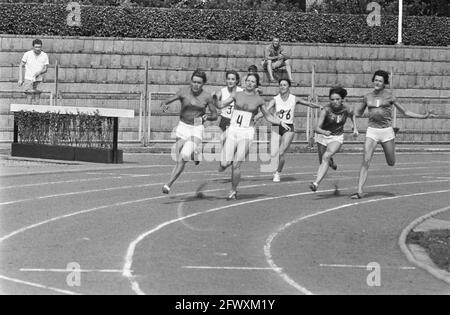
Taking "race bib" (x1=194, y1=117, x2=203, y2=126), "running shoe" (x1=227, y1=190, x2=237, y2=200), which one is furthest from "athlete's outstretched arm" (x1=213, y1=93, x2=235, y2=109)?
"running shoe" (x1=227, y1=190, x2=237, y2=200)

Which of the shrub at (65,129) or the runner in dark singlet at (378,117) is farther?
the shrub at (65,129)

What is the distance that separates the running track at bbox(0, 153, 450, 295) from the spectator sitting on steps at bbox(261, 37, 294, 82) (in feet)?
26.3

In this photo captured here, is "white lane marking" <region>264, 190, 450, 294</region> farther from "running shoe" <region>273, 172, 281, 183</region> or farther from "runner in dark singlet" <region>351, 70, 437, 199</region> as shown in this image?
Answer: "running shoe" <region>273, 172, 281, 183</region>

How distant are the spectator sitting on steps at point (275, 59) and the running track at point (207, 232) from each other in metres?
8.01

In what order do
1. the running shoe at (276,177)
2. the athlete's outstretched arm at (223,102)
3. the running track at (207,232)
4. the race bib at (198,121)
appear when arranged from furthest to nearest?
→ the running shoe at (276,177) → the athlete's outstretched arm at (223,102) → the race bib at (198,121) → the running track at (207,232)

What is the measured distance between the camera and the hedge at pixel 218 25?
35.6 meters

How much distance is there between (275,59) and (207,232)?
17360mm

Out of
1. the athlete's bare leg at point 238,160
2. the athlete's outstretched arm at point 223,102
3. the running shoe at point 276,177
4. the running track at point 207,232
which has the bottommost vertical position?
the running track at point 207,232

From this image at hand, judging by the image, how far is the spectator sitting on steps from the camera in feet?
109

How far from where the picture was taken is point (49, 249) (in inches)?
581

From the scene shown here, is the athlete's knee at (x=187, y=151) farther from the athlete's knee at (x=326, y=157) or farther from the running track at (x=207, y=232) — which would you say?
the athlete's knee at (x=326, y=157)

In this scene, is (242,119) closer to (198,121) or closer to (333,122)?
(198,121)

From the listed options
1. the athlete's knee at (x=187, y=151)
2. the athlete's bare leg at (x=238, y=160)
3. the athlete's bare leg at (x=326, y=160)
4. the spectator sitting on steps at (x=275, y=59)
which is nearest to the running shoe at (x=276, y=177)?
the athlete's bare leg at (x=326, y=160)
